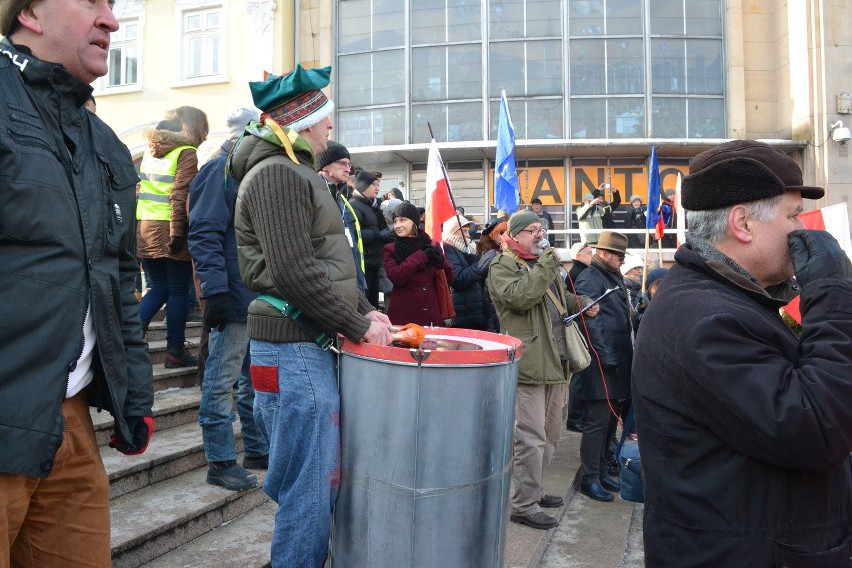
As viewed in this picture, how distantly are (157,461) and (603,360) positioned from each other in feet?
11.0

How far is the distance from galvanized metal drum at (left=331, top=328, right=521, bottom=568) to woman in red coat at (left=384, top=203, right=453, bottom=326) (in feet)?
12.7

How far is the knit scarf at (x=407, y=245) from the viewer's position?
22.0 ft

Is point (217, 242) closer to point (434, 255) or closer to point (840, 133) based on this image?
point (434, 255)

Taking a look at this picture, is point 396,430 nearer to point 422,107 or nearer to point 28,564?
point 28,564

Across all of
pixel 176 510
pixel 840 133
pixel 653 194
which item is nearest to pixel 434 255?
pixel 176 510

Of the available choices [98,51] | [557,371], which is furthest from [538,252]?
[98,51]

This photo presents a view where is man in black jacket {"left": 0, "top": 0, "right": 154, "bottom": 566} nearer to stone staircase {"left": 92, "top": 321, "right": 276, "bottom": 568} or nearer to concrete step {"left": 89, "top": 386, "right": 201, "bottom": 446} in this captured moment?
stone staircase {"left": 92, "top": 321, "right": 276, "bottom": 568}

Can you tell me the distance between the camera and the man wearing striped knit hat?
2.62m

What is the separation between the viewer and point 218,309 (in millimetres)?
3965

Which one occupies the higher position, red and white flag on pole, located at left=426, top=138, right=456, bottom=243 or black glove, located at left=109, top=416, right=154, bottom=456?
red and white flag on pole, located at left=426, top=138, right=456, bottom=243

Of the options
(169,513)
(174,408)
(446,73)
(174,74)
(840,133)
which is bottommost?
(169,513)

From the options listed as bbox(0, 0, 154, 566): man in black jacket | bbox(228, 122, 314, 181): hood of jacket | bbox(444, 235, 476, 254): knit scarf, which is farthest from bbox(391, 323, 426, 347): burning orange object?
bbox(444, 235, 476, 254): knit scarf

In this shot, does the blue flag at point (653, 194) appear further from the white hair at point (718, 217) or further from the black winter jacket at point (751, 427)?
→ the black winter jacket at point (751, 427)

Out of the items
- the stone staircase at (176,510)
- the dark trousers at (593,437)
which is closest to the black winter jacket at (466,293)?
the dark trousers at (593,437)
